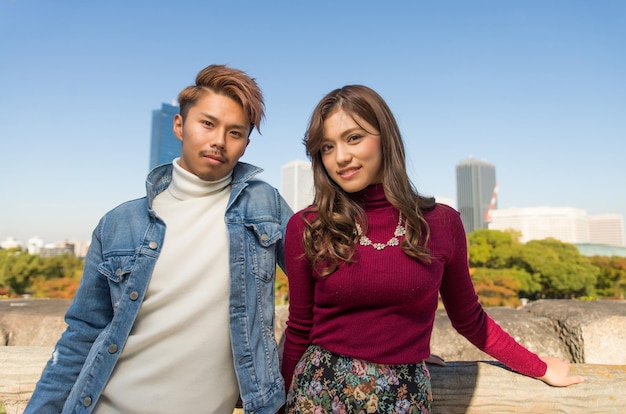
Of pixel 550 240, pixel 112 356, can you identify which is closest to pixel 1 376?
pixel 112 356

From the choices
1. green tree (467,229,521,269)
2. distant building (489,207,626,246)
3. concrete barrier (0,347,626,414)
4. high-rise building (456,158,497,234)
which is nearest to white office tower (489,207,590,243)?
distant building (489,207,626,246)

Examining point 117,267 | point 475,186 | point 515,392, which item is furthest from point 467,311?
point 475,186

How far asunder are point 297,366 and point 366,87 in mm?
1214

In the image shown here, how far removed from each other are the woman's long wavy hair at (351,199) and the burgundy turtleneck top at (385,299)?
45 mm

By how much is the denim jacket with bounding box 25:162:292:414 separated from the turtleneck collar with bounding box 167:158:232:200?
0.07 m

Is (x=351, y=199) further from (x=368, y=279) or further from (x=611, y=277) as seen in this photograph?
(x=611, y=277)

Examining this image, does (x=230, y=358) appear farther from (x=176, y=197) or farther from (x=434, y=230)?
(x=434, y=230)

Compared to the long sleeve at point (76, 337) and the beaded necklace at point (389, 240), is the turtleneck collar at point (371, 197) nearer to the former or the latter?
the beaded necklace at point (389, 240)

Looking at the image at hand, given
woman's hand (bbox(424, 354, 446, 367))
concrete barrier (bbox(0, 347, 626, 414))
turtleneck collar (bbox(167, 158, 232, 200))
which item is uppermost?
turtleneck collar (bbox(167, 158, 232, 200))

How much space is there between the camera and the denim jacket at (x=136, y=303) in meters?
1.67

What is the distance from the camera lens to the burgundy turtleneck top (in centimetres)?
170

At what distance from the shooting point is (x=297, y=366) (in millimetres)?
1791

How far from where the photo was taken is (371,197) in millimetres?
1914

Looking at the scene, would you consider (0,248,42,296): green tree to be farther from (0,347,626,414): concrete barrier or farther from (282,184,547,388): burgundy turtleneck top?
(0,347,626,414): concrete barrier
